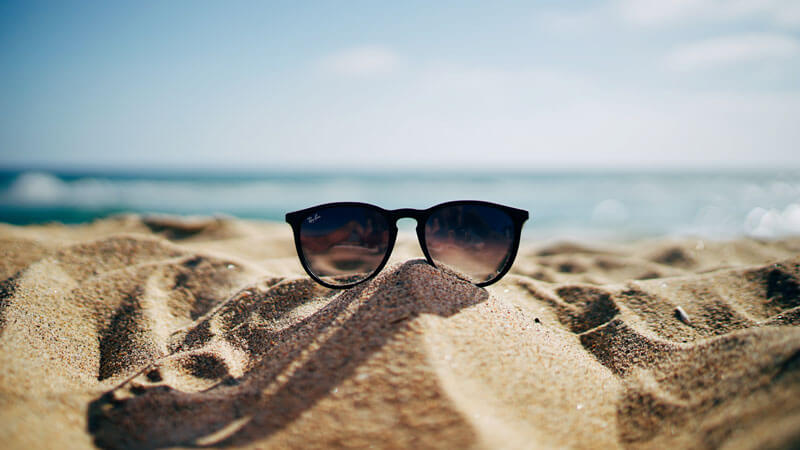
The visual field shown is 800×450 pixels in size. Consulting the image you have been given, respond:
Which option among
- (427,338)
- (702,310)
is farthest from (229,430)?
(702,310)

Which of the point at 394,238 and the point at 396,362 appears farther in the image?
the point at 394,238

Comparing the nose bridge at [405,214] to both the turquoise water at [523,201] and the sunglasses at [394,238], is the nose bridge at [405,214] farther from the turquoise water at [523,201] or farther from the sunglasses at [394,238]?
the turquoise water at [523,201]

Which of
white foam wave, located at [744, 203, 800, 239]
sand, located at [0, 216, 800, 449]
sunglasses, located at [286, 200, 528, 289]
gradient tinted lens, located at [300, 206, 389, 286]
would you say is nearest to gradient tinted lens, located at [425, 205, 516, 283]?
sunglasses, located at [286, 200, 528, 289]

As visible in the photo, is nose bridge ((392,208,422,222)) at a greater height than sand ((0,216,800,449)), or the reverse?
nose bridge ((392,208,422,222))

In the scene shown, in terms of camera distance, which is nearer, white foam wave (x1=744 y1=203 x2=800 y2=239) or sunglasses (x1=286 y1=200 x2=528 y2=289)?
sunglasses (x1=286 y1=200 x2=528 y2=289)

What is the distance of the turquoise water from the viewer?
314 inches

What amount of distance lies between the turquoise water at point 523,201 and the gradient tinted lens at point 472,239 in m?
5.29

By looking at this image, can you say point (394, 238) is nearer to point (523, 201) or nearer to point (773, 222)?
point (773, 222)

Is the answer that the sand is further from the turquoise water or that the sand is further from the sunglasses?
the turquoise water

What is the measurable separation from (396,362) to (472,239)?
3.11 feet

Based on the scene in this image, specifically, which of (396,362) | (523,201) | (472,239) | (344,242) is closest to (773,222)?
(472,239)

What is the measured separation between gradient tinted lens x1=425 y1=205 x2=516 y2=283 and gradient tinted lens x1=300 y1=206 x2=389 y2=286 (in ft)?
0.90

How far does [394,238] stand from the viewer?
210 cm

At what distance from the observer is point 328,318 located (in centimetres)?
173
